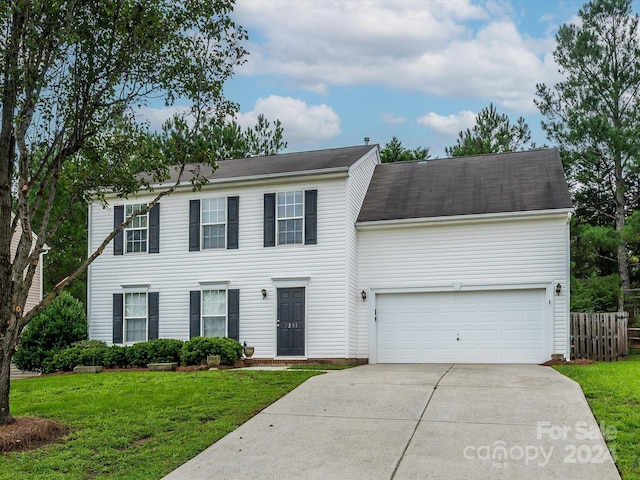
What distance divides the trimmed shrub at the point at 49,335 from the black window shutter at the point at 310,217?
7.24 m

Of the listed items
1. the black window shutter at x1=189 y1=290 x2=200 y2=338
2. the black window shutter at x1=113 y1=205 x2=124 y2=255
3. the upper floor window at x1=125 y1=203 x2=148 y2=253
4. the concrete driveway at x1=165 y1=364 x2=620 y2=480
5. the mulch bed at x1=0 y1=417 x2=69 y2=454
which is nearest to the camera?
the concrete driveway at x1=165 y1=364 x2=620 y2=480

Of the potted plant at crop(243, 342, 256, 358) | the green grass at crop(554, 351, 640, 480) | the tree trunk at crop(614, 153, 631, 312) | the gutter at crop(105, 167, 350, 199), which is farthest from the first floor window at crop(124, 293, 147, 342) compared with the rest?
the tree trunk at crop(614, 153, 631, 312)

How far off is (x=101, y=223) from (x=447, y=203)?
10754 millimetres

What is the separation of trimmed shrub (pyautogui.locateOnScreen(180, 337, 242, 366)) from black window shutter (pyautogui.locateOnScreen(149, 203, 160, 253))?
4.40 m

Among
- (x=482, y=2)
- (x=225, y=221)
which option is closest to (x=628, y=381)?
(x=482, y=2)

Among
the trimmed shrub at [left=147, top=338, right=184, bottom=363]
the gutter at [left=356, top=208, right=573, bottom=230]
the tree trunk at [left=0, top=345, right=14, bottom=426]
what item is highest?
the gutter at [left=356, top=208, right=573, bottom=230]

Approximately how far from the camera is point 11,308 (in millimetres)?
9086

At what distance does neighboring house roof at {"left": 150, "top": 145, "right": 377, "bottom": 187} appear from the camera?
1808cm

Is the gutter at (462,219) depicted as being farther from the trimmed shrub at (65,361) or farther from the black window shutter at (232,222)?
the trimmed shrub at (65,361)

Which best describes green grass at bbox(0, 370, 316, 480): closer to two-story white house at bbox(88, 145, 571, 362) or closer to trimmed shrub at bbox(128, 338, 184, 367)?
trimmed shrub at bbox(128, 338, 184, 367)

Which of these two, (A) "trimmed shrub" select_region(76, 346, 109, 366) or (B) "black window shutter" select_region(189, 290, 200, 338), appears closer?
(A) "trimmed shrub" select_region(76, 346, 109, 366)

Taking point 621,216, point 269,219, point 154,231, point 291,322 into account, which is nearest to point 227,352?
point 291,322

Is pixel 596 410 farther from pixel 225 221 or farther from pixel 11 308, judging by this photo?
pixel 225 221

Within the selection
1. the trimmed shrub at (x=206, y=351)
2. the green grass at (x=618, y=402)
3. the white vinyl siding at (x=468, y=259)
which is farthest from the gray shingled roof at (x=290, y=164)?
the green grass at (x=618, y=402)
